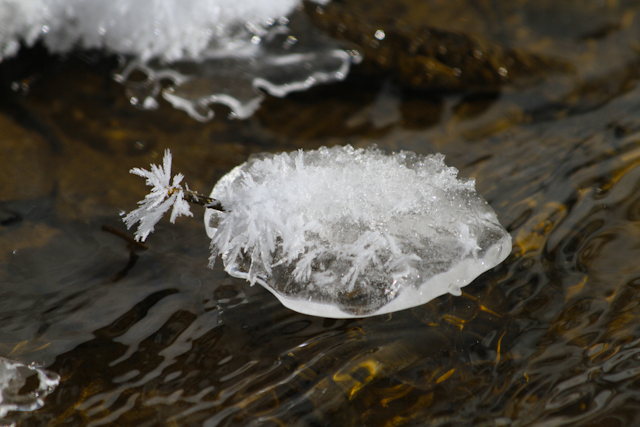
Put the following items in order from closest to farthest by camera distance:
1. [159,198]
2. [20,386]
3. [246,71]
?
1. [159,198]
2. [20,386]
3. [246,71]

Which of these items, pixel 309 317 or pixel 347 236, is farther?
pixel 309 317

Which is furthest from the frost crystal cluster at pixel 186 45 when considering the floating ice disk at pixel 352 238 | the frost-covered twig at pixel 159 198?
the frost-covered twig at pixel 159 198

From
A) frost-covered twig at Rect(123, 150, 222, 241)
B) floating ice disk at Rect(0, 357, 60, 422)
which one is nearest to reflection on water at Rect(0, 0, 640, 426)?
floating ice disk at Rect(0, 357, 60, 422)

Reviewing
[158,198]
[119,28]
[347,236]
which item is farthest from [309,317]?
[119,28]

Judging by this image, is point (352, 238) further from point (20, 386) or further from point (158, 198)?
point (20, 386)

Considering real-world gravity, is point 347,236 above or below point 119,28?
below

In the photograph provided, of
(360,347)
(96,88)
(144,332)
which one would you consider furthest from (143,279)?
(96,88)

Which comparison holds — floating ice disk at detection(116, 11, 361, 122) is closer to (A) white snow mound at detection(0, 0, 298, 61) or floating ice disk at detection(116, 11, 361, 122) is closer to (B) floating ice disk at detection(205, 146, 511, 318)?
(A) white snow mound at detection(0, 0, 298, 61)

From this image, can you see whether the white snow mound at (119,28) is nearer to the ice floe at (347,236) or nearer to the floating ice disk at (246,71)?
the floating ice disk at (246,71)

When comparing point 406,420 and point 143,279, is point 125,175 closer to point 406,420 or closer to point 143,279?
point 143,279
